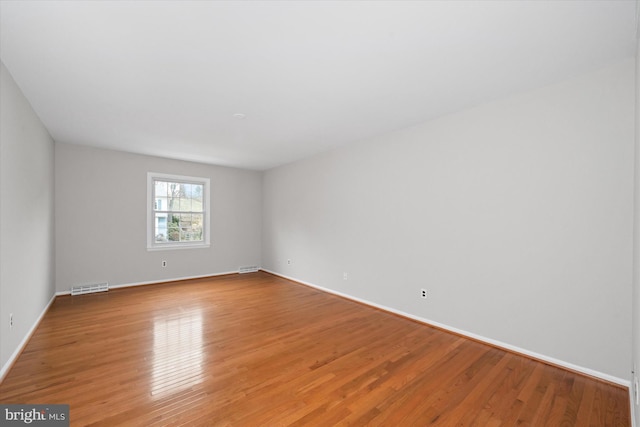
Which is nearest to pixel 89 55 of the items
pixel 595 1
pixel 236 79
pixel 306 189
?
pixel 236 79

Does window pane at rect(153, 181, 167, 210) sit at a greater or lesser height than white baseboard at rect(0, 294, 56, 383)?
greater

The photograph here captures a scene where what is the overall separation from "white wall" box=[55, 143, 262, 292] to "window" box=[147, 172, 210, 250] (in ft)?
0.40

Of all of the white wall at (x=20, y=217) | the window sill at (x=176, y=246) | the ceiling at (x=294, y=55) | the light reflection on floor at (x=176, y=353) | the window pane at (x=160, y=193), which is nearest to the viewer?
the ceiling at (x=294, y=55)

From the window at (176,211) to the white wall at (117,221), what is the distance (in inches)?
4.8

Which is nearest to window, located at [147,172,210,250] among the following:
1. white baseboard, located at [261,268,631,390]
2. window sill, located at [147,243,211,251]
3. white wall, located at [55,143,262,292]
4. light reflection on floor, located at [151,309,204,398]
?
window sill, located at [147,243,211,251]

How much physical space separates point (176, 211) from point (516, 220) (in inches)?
232

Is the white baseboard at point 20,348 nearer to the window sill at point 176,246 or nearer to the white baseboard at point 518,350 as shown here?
the window sill at point 176,246

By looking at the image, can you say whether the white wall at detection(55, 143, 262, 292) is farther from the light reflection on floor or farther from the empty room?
the light reflection on floor

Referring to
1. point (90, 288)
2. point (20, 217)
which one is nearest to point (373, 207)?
point (20, 217)

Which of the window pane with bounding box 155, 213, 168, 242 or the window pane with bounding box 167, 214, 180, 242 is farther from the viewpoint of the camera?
the window pane with bounding box 167, 214, 180, 242

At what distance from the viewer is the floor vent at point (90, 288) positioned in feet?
15.1

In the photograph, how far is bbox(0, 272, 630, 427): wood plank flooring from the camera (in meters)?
1.78

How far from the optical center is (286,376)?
2229 millimetres

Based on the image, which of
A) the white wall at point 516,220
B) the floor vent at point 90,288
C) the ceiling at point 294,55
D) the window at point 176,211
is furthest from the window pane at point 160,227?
the white wall at point 516,220
